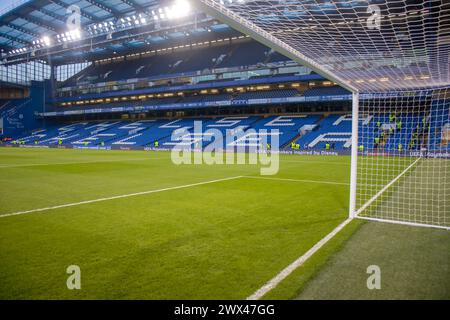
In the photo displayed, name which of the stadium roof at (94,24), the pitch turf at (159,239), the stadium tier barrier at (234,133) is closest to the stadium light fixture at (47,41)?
the stadium roof at (94,24)

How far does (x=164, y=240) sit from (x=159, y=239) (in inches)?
3.2

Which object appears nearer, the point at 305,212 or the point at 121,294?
the point at 121,294

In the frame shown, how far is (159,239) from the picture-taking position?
13.1 ft

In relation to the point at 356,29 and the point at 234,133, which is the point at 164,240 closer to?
the point at 356,29

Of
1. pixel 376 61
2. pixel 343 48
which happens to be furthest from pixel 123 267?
pixel 376 61

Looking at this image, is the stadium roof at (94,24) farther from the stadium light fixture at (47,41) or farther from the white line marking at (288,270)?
the white line marking at (288,270)

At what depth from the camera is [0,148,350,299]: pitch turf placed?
2.71m

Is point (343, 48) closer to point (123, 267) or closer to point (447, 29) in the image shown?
point (447, 29)

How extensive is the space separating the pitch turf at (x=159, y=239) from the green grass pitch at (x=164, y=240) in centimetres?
1

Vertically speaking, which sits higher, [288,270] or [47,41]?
[47,41]

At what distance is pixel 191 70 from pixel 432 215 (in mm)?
40309

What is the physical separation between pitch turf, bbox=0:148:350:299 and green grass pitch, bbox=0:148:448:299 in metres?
0.01

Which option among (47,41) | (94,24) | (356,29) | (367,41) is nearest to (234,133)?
(94,24)

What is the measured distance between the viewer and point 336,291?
2.62 metres
